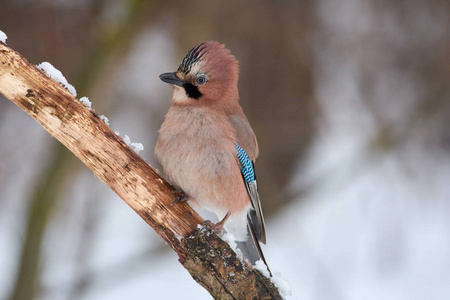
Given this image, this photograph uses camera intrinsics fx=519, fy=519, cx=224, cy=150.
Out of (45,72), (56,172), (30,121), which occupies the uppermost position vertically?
(30,121)

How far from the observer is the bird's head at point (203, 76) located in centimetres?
282

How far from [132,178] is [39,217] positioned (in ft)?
5.77

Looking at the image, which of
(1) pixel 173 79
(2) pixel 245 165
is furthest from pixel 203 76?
(2) pixel 245 165

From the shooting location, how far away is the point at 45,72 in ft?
7.73

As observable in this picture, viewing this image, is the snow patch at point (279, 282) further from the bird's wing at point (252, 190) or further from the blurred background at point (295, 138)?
the blurred background at point (295, 138)

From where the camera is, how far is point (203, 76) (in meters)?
2.86

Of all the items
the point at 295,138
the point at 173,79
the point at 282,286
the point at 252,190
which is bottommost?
the point at 282,286

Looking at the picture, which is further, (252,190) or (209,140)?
(252,190)

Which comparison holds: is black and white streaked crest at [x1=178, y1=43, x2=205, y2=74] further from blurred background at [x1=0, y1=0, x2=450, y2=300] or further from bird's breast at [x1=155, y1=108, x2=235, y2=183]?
blurred background at [x1=0, y1=0, x2=450, y2=300]

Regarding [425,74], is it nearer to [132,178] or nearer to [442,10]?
[442,10]

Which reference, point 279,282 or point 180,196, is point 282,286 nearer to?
point 279,282

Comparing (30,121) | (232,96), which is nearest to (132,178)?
(232,96)

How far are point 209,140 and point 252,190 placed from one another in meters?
0.41

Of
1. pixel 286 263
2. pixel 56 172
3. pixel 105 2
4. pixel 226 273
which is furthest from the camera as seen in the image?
pixel 286 263
